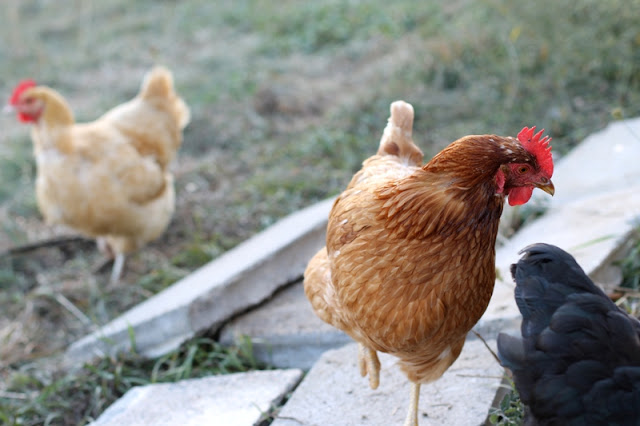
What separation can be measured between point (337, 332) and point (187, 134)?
14.8 ft

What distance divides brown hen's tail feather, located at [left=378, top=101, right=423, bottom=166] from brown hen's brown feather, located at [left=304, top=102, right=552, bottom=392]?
60 cm

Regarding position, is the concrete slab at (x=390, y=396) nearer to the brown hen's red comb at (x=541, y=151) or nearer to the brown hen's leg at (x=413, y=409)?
the brown hen's leg at (x=413, y=409)

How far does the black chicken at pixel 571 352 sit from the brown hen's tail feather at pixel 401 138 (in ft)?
3.45

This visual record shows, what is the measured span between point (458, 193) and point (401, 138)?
876mm

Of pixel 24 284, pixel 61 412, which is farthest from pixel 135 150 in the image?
pixel 61 412

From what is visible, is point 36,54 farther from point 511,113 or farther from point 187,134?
point 511,113

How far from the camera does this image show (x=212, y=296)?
3.71 m

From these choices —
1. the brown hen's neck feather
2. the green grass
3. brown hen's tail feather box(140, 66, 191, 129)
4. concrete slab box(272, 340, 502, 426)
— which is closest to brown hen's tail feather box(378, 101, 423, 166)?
the brown hen's neck feather

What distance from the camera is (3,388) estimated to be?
12.8 ft

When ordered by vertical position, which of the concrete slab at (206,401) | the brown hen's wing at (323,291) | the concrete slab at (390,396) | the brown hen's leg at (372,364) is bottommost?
the concrete slab at (206,401)

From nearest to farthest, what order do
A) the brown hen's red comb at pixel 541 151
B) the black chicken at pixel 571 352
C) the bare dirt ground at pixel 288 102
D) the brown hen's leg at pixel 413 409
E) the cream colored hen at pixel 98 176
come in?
1. the black chicken at pixel 571 352
2. the brown hen's red comb at pixel 541 151
3. the brown hen's leg at pixel 413 409
4. the cream colored hen at pixel 98 176
5. the bare dirt ground at pixel 288 102

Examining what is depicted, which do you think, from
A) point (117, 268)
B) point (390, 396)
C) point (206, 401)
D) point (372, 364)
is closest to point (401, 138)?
point (372, 364)

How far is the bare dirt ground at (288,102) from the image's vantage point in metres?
5.12

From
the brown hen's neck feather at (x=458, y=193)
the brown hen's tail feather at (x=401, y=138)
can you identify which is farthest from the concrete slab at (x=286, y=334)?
the brown hen's neck feather at (x=458, y=193)
